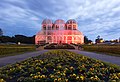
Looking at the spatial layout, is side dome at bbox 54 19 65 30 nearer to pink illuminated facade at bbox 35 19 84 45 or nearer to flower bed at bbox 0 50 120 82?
pink illuminated facade at bbox 35 19 84 45

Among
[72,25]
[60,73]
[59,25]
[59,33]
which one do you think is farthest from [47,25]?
[60,73]

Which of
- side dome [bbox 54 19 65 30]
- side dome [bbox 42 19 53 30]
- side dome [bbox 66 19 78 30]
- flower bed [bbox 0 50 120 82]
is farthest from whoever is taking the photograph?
side dome [bbox 66 19 78 30]

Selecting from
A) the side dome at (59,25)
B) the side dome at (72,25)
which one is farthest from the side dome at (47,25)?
the side dome at (72,25)

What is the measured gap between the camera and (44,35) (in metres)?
91.0

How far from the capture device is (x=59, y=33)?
303 ft

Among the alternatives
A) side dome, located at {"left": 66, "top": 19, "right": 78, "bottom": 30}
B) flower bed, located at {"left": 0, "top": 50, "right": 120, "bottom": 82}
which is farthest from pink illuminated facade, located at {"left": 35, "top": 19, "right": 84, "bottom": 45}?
flower bed, located at {"left": 0, "top": 50, "right": 120, "bottom": 82}

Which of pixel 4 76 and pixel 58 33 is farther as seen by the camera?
pixel 58 33

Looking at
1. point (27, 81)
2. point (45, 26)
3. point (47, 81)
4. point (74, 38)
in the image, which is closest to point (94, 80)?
point (47, 81)

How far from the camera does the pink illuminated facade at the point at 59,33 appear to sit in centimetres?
9031

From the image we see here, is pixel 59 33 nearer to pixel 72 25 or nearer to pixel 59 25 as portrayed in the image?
pixel 59 25

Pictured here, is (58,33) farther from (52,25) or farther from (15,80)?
(15,80)

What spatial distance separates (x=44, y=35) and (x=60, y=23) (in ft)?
33.8

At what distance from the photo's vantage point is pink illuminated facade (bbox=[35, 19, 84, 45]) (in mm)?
90312

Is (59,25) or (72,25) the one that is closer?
(59,25)
